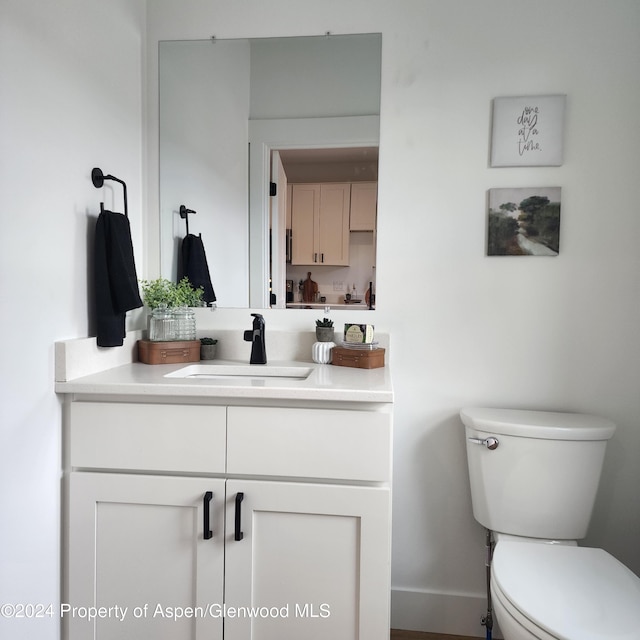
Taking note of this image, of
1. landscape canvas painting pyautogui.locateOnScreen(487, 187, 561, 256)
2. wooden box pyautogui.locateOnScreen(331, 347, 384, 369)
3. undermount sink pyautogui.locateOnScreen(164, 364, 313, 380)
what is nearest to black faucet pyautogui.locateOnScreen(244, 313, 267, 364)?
undermount sink pyautogui.locateOnScreen(164, 364, 313, 380)

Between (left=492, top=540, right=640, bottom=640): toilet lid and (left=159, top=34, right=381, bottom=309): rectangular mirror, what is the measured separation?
925mm

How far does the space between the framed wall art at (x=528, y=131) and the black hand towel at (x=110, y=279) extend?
4.10 ft

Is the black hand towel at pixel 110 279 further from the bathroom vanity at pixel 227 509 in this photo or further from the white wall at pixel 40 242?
the bathroom vanity at pixel 227 509

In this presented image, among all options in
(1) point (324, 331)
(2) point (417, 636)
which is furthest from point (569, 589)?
(1) point (324, 331)

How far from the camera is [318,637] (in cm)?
124

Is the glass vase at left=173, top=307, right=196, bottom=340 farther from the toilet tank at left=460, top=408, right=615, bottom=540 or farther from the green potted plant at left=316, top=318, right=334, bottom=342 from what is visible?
the toilet tank at left=460, top=408, right=615, bottom=540

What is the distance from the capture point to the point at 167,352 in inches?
63.6

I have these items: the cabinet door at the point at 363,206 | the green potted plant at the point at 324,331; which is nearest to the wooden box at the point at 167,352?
the green potted plant at the point at 324,331

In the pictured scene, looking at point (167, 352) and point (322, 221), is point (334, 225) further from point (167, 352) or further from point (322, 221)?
point (167, 352)

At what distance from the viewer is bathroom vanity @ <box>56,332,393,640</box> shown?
122 cm

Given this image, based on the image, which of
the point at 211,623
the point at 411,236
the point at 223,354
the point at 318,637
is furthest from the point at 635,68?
the point at 211,623

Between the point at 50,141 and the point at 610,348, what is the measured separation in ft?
5.96

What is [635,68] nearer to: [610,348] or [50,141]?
[610,348]

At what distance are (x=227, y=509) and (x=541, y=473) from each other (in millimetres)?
938
